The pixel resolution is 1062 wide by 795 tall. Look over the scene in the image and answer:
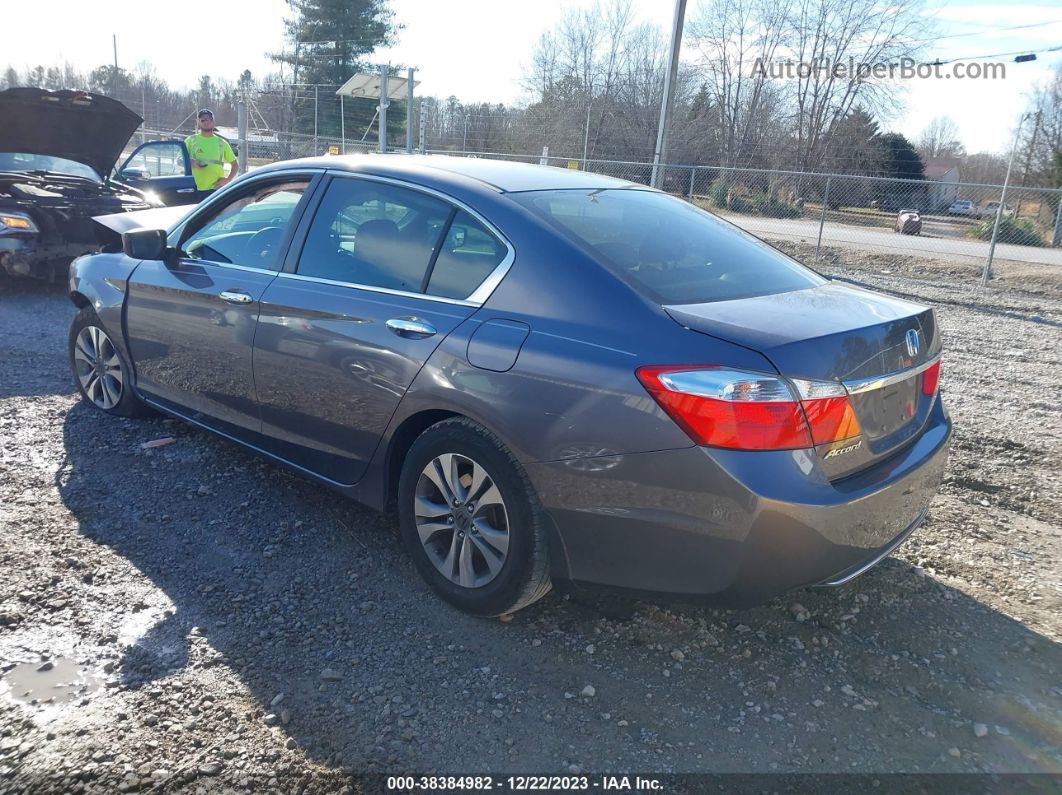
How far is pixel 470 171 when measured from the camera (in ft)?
11.7

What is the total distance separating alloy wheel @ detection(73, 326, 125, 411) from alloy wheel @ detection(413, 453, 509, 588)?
105 inches

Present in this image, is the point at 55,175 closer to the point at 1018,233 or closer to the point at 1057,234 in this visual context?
the point at 1018,233

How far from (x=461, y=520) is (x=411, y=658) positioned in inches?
20.6

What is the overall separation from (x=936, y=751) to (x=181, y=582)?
2.81m

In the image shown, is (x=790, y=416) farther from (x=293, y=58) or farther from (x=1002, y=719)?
(x=293, y=58)

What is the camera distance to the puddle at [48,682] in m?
2.68

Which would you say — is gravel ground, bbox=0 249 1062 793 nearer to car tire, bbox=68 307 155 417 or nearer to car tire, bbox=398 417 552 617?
car tire, bbox=398 417 552 617

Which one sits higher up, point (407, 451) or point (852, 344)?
point (852, 344)

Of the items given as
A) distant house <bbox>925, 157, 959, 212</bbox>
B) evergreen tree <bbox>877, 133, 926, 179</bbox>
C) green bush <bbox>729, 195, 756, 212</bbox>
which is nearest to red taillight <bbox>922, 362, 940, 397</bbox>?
green bush <bbox>729, 195, 756, 212</bbox>

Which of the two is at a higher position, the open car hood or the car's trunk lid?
the open car hood

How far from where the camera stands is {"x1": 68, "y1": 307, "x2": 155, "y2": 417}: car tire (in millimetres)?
4949

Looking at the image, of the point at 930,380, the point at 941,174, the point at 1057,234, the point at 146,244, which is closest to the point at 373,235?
the point at 146,244

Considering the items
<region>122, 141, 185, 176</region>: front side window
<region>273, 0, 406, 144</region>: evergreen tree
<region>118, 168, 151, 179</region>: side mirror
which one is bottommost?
<region>118, 168, 151, 179</region>: side mirror

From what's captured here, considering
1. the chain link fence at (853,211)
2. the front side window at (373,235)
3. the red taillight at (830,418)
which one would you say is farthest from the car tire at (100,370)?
the chain link fence at (853,211)
